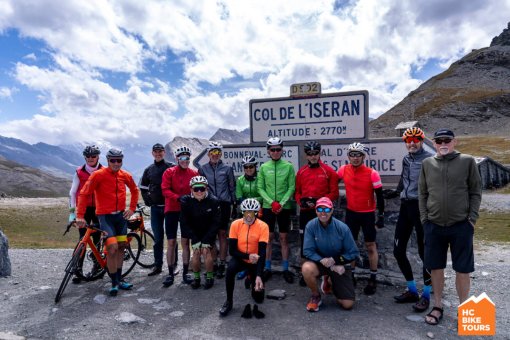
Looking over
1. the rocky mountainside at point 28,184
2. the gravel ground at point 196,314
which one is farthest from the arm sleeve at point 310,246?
the rocky mountainside at point 28,184

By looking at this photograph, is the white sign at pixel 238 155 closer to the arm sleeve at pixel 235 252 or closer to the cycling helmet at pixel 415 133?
the arm sleeve at pixel 235 252

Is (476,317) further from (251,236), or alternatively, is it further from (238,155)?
(238,155)

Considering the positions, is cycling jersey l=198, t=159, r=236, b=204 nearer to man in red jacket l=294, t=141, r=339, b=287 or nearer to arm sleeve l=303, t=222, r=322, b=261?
man in red jacket l=294, t=141, r=339, b=287

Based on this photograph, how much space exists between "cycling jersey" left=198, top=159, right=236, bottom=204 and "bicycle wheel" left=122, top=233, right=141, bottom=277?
95.4 inches

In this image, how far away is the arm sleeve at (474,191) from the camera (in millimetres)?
5004

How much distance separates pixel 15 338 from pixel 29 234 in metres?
22.3

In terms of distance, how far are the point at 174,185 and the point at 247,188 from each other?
1.57m

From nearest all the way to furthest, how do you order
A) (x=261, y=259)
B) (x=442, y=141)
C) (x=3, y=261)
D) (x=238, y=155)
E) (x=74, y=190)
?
(x=442, y=141) → (x=261, y=259) → (x=74, y=190) → (x=3, y=261) → (x=238, y=155)

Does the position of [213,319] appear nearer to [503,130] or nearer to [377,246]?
[377,246]

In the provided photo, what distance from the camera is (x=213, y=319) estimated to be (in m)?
5.90

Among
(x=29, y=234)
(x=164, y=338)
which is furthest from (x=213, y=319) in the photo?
(x=29, y=234)

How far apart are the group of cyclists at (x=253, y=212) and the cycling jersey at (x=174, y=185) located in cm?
2

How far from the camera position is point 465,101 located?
113500 millimetres

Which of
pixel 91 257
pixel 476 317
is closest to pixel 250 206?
pixel 476 317
